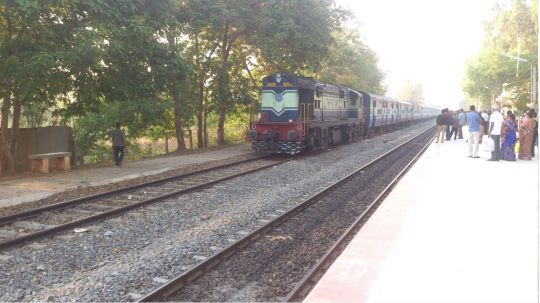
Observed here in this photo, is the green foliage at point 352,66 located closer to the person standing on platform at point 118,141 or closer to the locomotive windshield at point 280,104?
the locomotive windshield at point 280,104

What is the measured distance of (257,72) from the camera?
105ft

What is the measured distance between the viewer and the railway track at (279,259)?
5.70 meters

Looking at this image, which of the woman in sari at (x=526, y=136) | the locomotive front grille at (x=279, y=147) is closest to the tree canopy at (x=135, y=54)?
the locomotive front grille at (x=279, y=147)

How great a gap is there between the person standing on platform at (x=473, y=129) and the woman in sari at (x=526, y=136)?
1389 mm

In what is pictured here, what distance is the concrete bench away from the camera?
14711mm

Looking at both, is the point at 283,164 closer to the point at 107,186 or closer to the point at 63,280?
the point at 107,186

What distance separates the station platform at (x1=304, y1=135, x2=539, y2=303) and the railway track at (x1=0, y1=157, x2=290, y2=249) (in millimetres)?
4739

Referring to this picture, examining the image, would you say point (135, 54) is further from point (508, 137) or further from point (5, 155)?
point (508, 137)

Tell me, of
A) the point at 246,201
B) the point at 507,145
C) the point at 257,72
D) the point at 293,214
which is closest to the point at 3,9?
the point at 246,201

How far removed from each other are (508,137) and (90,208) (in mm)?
13509

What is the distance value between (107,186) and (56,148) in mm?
5527

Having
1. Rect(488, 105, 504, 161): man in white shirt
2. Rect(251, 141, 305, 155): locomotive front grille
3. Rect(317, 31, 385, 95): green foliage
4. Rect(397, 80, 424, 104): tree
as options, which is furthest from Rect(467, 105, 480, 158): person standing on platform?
Rect(397, 80, 424, 104): tree

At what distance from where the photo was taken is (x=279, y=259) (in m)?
7.03

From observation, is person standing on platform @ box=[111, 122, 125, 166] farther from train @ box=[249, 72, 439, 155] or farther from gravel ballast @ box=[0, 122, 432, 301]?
gravel ballast @ box=[0, 122, 432, 301]
